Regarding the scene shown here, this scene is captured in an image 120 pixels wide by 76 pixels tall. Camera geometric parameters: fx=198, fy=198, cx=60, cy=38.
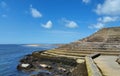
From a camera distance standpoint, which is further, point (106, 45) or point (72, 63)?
point (106, 45)

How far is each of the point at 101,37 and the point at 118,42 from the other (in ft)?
28.8

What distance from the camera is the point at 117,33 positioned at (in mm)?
63906

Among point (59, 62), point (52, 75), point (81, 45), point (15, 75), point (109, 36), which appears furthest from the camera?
point (109, 36)

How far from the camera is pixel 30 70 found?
37.2 m

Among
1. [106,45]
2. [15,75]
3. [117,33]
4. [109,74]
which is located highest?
[117,33]

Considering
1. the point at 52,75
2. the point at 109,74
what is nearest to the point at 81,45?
the point at 52,75

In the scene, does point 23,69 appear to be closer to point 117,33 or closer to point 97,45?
point 97,45

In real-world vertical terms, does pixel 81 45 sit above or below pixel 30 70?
above

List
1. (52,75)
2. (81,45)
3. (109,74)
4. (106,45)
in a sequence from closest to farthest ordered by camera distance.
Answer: (109,74), (52,75), (106,45), (81,45)

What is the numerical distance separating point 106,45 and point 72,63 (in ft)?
59.0

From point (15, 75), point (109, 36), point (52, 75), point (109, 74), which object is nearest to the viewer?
point (109, 74)

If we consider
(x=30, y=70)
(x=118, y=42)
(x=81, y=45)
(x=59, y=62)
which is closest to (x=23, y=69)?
(x=30, y=70)

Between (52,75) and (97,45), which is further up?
(97,45)

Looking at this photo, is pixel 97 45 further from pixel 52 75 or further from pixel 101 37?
pixel 52 75
